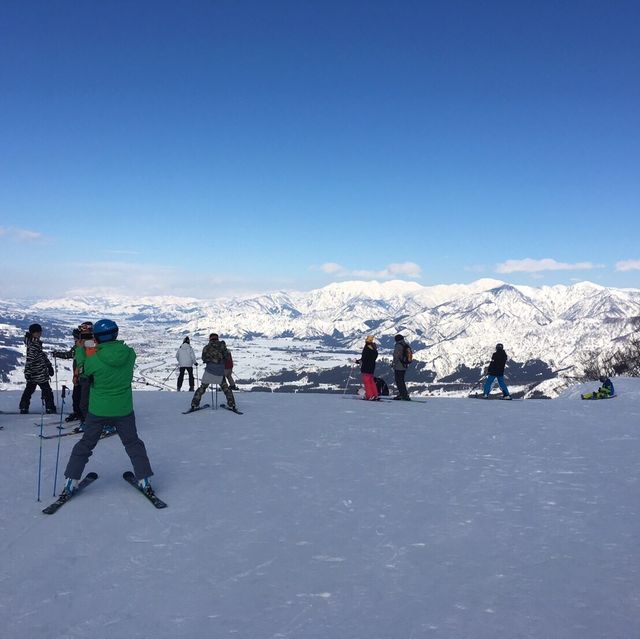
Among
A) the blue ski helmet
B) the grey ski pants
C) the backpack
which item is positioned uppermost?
the blue ski helmet

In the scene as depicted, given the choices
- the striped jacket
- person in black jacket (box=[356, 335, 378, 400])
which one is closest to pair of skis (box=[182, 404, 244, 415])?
the striped jacket

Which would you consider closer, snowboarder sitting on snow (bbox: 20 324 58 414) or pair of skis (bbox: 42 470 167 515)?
pair of skis (bbox: 42 470 167 515)

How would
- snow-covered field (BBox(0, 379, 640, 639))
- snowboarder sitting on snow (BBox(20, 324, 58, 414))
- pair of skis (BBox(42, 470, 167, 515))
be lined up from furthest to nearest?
snowboarder sitting on snow (BBox(20, 324, 58, 414)) < pair of skis (BBox(42, 470, 167, 515)) < snow-covered field (BBox(0, 379, 640, 639))

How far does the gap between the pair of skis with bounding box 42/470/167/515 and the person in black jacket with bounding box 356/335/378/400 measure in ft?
35.4

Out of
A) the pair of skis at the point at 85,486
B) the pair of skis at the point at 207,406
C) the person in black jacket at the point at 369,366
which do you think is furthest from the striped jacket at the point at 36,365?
the person in black jacket at the point at 369,366

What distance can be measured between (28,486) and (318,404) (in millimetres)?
11280

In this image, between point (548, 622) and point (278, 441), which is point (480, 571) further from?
point (278, 441)

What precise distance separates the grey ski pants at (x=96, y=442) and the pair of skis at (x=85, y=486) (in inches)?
12.7

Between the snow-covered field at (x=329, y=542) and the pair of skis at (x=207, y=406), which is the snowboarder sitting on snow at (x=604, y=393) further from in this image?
the pair of skis at (x=207, y=406)

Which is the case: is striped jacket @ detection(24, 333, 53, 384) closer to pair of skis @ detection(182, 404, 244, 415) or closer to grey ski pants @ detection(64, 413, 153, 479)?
pair of skis @ detection(182, 404, 244, 415)

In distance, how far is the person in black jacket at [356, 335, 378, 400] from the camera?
18.1 metres

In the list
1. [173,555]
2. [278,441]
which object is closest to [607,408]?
[278,441]

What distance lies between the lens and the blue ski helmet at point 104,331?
7.27 m

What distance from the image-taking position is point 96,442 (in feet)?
23.9
